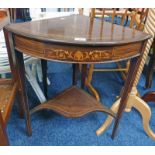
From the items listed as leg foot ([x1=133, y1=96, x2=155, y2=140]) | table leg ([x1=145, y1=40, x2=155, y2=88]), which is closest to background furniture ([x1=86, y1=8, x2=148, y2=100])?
table leg ([x1=145, y1=40, x2=155, y2=88])

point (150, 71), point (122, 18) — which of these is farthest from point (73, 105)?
point (150, 71)

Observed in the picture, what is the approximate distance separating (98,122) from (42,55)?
0.67 metres

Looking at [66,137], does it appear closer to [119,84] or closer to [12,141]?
[12,141]

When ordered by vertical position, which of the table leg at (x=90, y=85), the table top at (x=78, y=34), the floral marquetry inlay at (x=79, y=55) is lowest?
the table leg at (x=90, y=85)

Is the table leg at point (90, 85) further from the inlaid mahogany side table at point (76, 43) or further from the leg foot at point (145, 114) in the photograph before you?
the inlaid mahogany side table at point (76, 43)

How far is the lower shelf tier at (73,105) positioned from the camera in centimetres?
93

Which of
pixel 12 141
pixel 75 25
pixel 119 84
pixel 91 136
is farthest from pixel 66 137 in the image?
pixel 119 84

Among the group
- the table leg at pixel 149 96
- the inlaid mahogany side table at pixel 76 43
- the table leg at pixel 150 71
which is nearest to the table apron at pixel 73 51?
the inlaid mahogany side table at pixel 76 43

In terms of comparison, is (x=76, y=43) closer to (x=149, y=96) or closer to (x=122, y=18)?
(x=122, y=18)

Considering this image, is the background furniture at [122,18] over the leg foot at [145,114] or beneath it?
over

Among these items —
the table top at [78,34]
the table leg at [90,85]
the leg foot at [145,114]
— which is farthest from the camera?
the table leg at [90,85]

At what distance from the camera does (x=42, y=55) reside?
0.63 m
